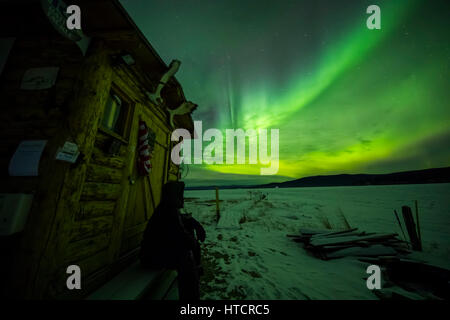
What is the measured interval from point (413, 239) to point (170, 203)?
30.5 feet

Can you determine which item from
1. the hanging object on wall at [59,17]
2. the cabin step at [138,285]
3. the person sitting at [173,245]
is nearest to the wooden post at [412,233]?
the person sitting at [173,245]

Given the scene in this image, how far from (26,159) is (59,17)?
6.88ft

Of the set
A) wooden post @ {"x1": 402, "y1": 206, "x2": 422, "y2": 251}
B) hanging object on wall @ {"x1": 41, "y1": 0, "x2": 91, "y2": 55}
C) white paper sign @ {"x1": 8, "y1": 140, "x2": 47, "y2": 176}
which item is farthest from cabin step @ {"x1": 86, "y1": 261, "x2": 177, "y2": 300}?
wooden post @ {"x1": 402, "y1": 206, "x2": 422, "y2": 251}

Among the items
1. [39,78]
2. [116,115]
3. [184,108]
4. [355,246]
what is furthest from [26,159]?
[355,246]

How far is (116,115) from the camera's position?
3.38 m

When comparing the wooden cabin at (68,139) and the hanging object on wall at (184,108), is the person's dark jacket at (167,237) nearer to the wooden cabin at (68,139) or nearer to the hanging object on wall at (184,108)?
the wooden cabin at (68,139)

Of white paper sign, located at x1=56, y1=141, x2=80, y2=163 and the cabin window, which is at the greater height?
the cabin window

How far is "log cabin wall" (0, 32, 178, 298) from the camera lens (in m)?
1.92

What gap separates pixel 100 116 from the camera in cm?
260

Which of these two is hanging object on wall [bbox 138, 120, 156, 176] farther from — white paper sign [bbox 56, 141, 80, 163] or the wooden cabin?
white paper sign [bbox 56, 141, 80, 163]

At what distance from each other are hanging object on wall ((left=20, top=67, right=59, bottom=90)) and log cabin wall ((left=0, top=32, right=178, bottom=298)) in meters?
0.09
